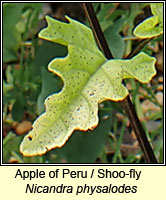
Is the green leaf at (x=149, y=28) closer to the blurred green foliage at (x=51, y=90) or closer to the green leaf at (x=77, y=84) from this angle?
the green leaf at (x=77, y=84)

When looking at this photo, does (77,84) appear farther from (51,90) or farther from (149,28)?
(51,90)

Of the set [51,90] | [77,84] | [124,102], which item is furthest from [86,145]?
[77,84]

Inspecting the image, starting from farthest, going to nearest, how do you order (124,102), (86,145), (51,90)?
(86,145) < (51,90) < (124,102)

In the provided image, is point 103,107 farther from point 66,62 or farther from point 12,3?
point 66,62

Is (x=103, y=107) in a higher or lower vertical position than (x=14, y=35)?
lower

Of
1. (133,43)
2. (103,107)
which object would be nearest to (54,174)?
(103,107)

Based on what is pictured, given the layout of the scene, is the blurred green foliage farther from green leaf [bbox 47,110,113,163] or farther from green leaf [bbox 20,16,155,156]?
green leaf [bbox 20,16,155,156]

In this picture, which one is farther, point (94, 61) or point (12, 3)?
point (12, 3)

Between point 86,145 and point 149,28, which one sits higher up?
point 149,28
